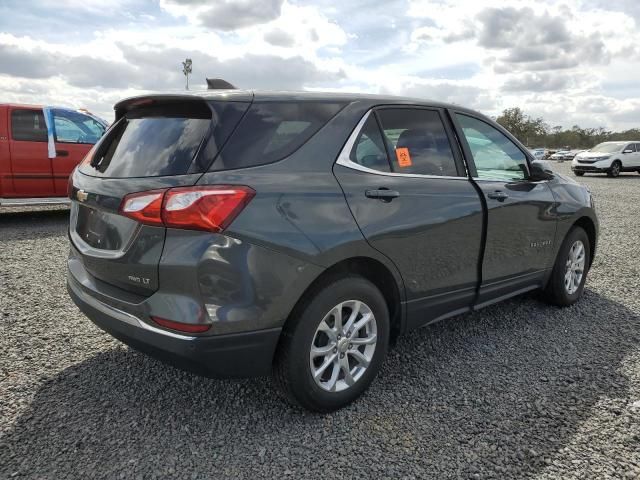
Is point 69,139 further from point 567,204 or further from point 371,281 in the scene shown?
point 567,204

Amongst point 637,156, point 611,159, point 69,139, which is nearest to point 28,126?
point 69,139

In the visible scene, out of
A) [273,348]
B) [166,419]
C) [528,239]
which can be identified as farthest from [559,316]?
[166,419]

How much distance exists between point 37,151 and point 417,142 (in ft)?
22.5

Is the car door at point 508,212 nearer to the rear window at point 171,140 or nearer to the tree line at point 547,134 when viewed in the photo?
the rear window at point 171,140

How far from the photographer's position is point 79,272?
2.79 metres

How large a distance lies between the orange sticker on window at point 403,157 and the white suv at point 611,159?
23064mm

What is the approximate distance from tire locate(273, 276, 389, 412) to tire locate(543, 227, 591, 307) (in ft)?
7.00

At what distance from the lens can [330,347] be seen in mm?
2621

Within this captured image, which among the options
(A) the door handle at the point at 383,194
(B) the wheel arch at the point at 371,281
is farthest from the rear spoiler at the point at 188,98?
(B) the wheel arch at the point at 371,281

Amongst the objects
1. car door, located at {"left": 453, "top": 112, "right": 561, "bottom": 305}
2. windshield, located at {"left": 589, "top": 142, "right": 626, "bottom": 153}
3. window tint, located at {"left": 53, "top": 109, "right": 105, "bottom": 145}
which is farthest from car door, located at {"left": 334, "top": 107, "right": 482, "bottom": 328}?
windshield, located at {"left": 589, "top": 142, "right": 626, "bottom": 153}

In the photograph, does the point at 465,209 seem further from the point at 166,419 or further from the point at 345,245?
the point at 166,419

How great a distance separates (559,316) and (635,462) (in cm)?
200

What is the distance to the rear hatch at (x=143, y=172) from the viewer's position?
2291mm

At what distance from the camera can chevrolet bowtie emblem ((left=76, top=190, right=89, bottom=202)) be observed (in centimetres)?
266
